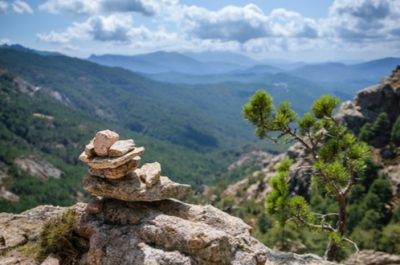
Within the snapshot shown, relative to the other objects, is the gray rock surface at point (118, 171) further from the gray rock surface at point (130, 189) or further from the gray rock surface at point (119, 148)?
the gray rock surface at point (119, 148)

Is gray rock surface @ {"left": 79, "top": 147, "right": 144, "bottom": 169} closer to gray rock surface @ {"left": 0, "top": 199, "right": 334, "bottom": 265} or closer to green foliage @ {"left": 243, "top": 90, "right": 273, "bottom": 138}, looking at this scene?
gray rock surface @ {"left": 0, "top": 199, "right": 334, "bottom": 265}

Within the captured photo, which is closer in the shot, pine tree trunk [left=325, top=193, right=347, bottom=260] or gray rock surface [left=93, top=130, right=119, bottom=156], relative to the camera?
gray rock surface [left=93, top=130, right=119, bottom=156]

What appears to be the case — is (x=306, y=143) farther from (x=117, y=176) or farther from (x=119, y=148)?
(x=117, y=176)

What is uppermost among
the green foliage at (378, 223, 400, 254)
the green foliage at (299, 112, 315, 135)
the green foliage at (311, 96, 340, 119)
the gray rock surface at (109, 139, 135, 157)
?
the green foliage at (311, 96, 340, 119)

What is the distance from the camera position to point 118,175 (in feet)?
53.2

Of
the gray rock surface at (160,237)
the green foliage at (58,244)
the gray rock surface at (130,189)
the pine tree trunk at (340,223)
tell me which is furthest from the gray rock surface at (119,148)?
the pine tree trunk at (340,223)

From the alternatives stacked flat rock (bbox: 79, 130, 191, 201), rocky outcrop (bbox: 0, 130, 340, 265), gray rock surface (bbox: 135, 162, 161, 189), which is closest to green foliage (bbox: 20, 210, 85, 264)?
rocky outcrop (bbox: 0, 130, 340, 265)

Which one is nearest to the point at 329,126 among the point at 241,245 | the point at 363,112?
the point at 241,245

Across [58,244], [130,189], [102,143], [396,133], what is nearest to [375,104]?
[396,133]

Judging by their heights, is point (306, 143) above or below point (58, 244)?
above

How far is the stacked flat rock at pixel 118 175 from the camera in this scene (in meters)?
16.0

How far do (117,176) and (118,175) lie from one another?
7 centimetres

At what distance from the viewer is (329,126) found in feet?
70.6

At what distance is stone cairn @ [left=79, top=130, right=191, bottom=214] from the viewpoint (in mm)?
16016
